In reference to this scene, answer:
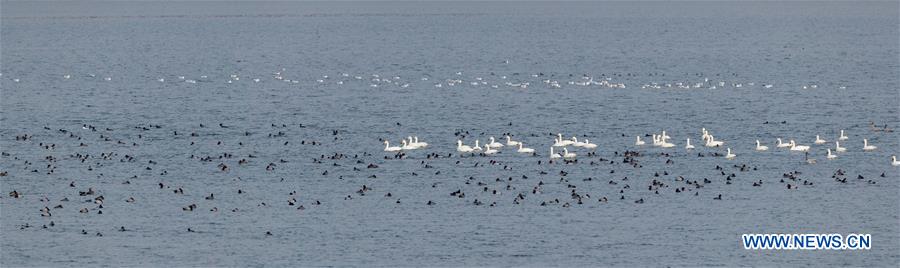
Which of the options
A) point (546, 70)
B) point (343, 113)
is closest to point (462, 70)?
point (546, 70)

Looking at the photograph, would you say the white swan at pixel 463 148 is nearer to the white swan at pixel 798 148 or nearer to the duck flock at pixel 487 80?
the white swan at pixel 798 148

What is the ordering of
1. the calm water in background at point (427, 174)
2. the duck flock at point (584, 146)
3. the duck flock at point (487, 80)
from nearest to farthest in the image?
the calm water in background at point (427, 174), the duck flock at point (584, 146), the duck flock at point (487, 80)

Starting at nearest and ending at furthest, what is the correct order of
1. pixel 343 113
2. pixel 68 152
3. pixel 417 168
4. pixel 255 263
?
1. pixel 255 263
2. pixel 417 168
3. pixel 68 152
4. pixel 343 113

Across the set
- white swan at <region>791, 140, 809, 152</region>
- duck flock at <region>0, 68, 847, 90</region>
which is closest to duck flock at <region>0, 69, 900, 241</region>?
white swan at <region>791, 140, 809, 152</region>

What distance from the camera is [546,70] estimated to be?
149 m

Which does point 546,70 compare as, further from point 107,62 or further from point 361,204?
point 361,204

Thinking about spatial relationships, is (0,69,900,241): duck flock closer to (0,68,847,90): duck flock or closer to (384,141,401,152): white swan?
(384,141,401,152): white swan

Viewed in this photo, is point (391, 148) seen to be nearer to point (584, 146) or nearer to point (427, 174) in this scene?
point (427, 174)

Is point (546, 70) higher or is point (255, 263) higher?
point (546, 70)

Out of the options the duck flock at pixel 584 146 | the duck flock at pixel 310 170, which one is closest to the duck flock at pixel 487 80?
the duck flock at pixel 310 170

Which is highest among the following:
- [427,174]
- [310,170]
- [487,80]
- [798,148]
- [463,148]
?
[487,80]


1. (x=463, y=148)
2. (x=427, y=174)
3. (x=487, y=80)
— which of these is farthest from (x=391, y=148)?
(x=487, y=80)

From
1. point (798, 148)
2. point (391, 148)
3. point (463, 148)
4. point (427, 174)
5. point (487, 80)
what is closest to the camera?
point (427, 174)

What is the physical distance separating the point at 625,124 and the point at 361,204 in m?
30.5
